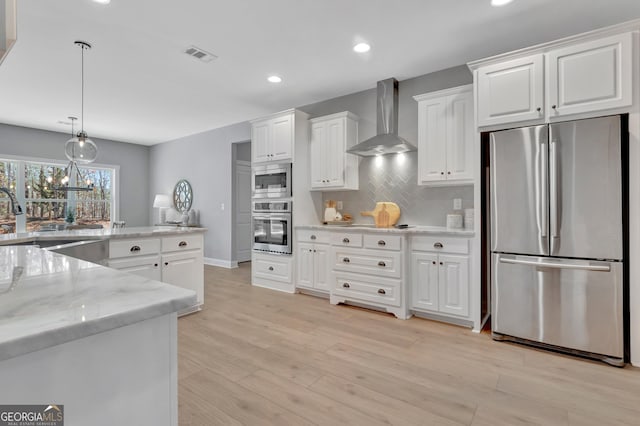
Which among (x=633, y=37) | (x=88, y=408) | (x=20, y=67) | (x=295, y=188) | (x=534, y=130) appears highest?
(x=20, y=67)

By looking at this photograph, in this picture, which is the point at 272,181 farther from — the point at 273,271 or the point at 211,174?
the point at 211,174

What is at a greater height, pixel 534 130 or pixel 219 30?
pixel 219 30

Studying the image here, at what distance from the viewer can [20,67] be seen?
3625 mm

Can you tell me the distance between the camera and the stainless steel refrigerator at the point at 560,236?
7.55 ft

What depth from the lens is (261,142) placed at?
466cm

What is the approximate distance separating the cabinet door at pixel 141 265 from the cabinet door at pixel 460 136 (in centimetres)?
311

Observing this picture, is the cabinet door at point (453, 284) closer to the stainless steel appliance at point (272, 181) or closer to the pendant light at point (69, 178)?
the stainless steel appliance at point (272, 181)

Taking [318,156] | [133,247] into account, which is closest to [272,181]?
[318,156]

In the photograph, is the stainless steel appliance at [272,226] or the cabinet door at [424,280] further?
the stainless steel appliance at [272,226]

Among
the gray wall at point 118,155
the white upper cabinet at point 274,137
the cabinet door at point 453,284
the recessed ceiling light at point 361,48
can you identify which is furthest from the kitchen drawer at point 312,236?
the gray wall at point 118,155

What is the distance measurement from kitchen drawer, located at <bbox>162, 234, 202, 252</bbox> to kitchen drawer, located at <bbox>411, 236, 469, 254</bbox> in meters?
2.34

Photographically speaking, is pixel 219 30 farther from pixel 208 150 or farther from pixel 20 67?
pixel 208 150

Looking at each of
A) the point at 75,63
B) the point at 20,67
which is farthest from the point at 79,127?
the point at 75,63

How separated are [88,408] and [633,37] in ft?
11.6
